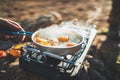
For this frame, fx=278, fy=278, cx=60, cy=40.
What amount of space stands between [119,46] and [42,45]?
3313 mm

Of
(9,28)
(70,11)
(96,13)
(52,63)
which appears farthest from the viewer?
(70,11)

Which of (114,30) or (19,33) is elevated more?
(19,33)

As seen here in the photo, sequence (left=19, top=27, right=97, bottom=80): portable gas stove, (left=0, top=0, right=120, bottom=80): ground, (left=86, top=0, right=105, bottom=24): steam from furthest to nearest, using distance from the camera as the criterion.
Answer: (left=86, top=0, right=105, bottom=24): steam
(left=0, top=0, right=120, bottom=80): ground
(left=19, top=27, right=97, bottom=80): portable gas stove

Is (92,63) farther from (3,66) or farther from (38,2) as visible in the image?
(38,2)

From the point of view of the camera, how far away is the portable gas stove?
3.62 m

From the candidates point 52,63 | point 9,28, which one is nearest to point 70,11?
point 9,28

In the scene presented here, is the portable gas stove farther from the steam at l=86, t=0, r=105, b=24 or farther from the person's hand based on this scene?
the steam at l=86, t=0, r=105, b=24

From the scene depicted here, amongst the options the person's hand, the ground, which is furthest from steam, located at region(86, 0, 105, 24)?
the person's hand

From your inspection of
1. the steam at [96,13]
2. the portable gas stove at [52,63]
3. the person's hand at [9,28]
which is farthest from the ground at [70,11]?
the person's hand at [9,28]

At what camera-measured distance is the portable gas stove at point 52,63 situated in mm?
3615

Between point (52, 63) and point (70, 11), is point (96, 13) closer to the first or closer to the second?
point (70, 11)

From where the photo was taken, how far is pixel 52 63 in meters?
3.78

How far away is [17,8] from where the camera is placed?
8.68 meters

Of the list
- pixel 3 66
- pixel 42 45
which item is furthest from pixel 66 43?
pixel 3 66
